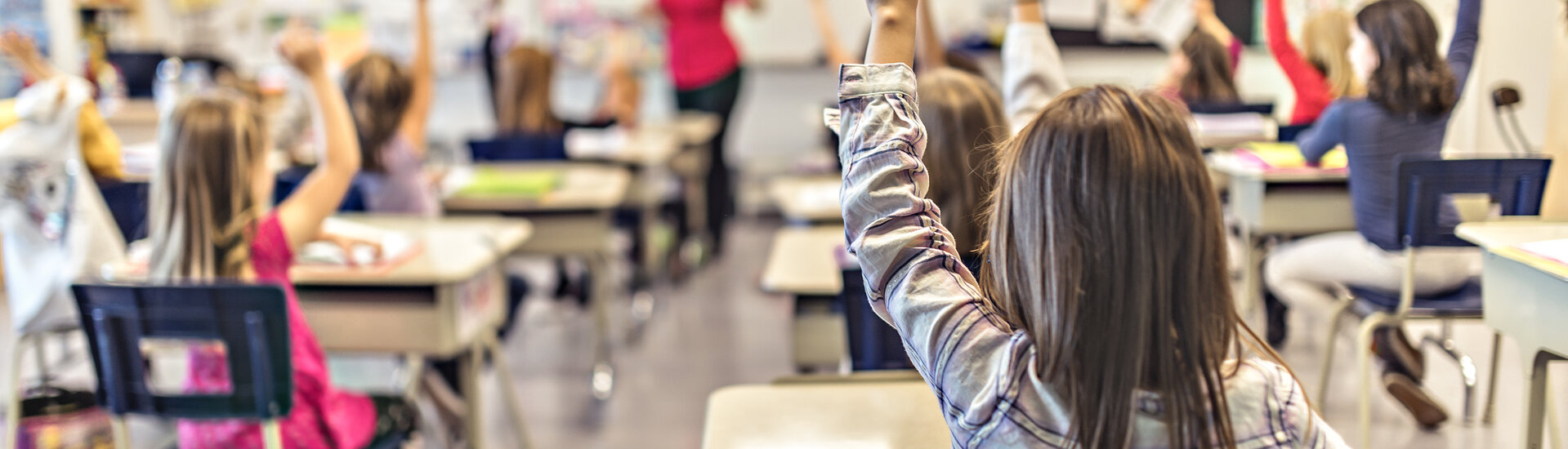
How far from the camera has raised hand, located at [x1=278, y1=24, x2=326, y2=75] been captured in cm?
201

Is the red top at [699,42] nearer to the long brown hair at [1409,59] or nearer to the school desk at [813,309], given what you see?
Result: the school desk at [813,309]

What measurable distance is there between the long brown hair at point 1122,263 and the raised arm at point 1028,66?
1.04 metres

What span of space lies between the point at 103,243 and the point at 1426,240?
2.88 metres

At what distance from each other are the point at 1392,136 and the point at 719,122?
3148mm

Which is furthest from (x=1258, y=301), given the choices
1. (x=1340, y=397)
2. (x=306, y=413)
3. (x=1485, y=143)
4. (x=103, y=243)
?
(x=103, y=243)

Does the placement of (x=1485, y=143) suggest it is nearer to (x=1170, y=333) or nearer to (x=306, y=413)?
(x=1170, y=333)

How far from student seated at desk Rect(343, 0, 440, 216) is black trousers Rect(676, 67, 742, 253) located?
1.95 m

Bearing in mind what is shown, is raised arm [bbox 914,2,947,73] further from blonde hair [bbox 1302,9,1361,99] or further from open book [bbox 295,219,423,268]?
open book [bbox 295,219,423,268]

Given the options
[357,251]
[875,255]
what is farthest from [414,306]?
[875,255]

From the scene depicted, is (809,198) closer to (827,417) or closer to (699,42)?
(827,417)

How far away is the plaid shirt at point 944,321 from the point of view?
89 centimetres

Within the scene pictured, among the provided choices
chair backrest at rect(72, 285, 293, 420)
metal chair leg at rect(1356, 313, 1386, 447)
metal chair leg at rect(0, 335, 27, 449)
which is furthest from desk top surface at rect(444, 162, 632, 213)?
metal chair leg at rect(1356, 313, 1386, 447)

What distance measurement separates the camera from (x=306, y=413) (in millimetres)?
1918

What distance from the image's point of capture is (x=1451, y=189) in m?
2.16
